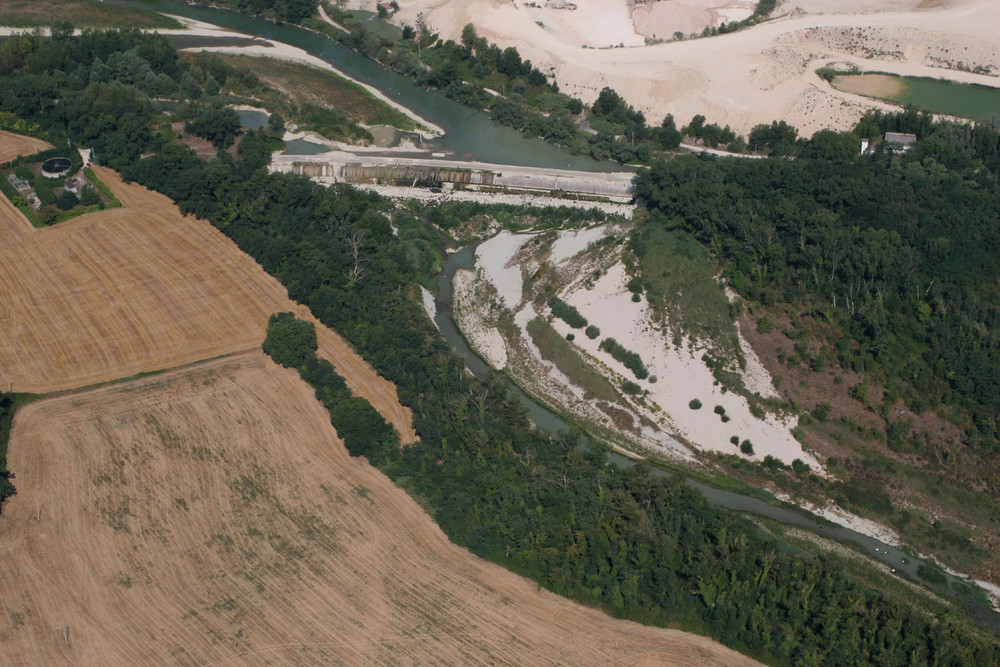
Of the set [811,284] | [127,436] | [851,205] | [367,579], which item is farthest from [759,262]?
[127,436]

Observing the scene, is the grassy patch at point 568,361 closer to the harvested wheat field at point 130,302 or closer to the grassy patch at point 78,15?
the harvested wheat field at point 130,302

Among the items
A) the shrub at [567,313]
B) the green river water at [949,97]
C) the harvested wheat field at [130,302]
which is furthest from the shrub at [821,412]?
the green river water at [949,97]

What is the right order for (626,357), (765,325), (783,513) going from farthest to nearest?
(765,325) < (626,357) < (783,513)

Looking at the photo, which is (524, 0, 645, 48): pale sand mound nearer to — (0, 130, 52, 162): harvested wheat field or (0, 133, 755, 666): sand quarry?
(0, 130, 52, 162): harvested wheat field

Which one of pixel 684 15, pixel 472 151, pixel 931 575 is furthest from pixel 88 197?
pixel 684 15

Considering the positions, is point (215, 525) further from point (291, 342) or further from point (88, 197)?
point (88, 197)

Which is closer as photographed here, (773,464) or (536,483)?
(536,483)
